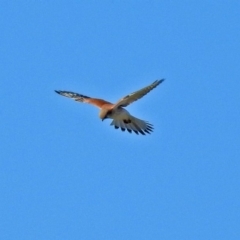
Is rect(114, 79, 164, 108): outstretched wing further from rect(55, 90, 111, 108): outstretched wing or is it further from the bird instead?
rect(55, 90, 111, 108): outstretched wing

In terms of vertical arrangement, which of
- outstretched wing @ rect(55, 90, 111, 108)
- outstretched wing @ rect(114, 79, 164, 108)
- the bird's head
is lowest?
outstretched wing @ rect(114, 79, 164, 108)

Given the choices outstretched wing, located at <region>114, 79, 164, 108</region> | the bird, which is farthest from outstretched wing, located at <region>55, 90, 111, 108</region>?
outstretched wing, located at <region>114, 79, 164, 108</region>

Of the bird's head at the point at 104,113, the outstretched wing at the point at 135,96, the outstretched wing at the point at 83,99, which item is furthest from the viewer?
the outstretched wing at the point at 83,99

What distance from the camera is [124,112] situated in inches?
688

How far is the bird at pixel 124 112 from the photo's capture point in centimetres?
1675

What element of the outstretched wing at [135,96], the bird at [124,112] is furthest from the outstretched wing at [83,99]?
the outstretched wing at [135,96]

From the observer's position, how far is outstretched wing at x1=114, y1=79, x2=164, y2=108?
1638 cm

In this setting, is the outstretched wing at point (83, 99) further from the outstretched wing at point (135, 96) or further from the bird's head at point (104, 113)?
the outstretched wing at point (135, 96)

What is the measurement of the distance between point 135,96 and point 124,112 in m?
0.76

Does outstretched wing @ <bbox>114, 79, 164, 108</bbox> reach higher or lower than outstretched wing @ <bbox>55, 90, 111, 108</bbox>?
lower

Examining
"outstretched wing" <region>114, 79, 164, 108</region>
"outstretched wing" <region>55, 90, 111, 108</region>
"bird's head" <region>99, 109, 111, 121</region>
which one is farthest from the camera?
"outstretched wing" <region>55, 90, 111, 108</region>

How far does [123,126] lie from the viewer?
1783 centimetres

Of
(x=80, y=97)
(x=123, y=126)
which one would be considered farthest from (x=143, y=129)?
(x=80, y=97)

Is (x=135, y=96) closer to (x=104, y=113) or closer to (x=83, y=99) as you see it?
(x=104, y=113)
